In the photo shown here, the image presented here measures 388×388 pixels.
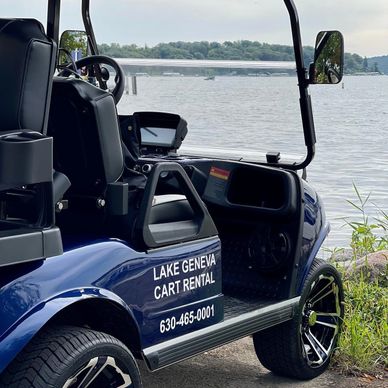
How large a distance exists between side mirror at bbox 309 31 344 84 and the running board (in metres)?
1.03

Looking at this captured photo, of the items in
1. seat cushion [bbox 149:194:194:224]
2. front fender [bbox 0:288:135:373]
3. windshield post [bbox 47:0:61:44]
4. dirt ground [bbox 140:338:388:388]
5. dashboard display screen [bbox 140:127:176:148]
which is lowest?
dirt ground [bbox 140:338:388:388]

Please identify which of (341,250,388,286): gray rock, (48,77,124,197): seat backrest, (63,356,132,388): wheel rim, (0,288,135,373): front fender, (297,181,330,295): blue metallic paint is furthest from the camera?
(341,250,388,286): gray rock

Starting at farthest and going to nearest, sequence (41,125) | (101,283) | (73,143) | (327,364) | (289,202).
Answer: (327,364) → (289,202) → (73,143) → (101,283) → (41,125)

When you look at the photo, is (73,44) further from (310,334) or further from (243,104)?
(310,334)

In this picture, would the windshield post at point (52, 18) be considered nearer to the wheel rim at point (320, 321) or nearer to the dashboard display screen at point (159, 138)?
the dashboard display screen at point (159, 138)

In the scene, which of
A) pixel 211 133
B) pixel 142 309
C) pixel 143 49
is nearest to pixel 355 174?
pixel 211 133

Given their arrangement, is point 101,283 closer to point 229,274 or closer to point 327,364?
point 229,274

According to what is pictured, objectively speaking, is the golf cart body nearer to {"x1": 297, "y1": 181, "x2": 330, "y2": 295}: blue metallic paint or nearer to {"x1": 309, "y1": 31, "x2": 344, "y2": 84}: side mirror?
{"x1": 297, "y1": 181, "x2": 330, "y2": 295}: blue metallic paint

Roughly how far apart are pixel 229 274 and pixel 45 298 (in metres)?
1.75

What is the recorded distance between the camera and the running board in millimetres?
3768

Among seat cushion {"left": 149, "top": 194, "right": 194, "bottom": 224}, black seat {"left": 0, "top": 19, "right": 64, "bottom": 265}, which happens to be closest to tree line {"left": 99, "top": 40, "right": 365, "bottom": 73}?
seat cushion {"left": 149, "top": 194, "right": 194, "bottom": 224}

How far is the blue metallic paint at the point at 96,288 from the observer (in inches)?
124

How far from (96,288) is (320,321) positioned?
6.21 ft

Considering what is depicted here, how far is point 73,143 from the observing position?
146 inches
